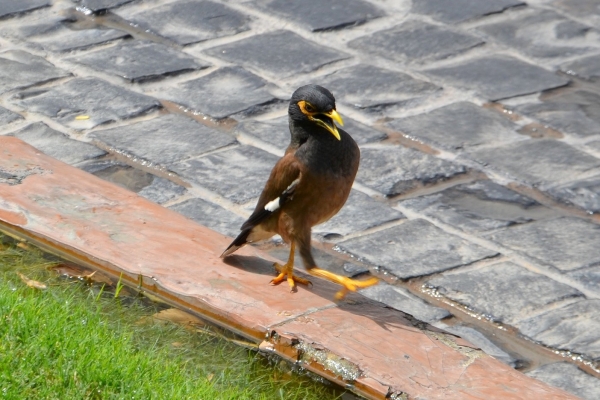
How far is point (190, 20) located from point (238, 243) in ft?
10.7

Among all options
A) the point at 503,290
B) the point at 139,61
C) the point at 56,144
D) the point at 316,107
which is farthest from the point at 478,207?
the point at 139,61

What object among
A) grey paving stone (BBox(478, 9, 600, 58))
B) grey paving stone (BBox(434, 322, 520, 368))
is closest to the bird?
grey paving stone (BBox(434, 322, 520, 368))

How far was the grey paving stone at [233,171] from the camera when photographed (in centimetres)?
525

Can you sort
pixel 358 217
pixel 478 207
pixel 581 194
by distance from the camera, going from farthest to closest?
1. pixel 581 194
2. pixel 478 207
3. pixel 358 217

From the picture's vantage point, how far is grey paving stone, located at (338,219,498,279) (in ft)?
15.5

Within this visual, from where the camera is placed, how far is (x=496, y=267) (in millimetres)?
4750

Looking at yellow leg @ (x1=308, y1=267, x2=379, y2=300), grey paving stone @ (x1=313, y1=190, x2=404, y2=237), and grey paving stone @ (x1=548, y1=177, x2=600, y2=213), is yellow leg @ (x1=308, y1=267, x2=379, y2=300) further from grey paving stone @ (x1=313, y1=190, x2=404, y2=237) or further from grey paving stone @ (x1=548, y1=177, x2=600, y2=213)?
grey paving stone @ (x1=548, y1=177, x2=600, y2=213)

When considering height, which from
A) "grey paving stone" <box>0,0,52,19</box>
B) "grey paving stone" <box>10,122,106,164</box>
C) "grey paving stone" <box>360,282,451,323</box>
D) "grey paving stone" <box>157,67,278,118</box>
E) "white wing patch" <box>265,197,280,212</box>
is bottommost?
"grey paving stone" <box>10,122,106,164</box>

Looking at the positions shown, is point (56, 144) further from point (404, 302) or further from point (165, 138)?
point (404, 302)

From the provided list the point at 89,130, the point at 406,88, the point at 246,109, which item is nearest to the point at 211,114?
the point at 246,109

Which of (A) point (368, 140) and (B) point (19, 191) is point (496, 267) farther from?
(B) point (19, 191)

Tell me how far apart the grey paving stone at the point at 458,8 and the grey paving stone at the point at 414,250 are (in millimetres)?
2675

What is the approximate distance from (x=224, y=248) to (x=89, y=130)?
175 cm

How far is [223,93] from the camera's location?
621 cm
